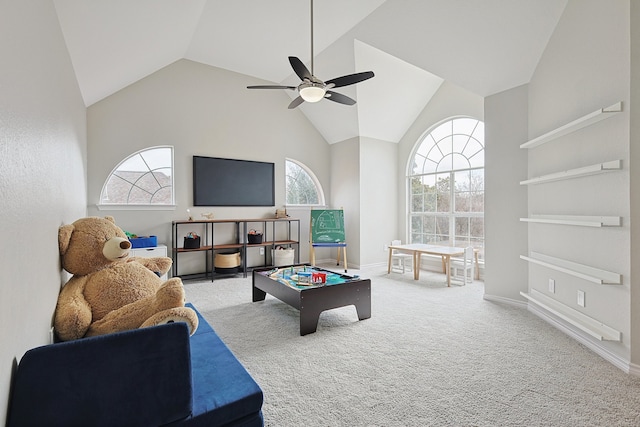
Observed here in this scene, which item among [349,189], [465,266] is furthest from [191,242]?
[465,266]

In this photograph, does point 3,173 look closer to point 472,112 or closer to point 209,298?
point 209,298

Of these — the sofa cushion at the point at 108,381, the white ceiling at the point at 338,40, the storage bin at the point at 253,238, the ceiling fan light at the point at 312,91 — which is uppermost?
the white ceiling at the point at 338,40

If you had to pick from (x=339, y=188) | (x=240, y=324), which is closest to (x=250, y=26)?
(x=339, y=188)

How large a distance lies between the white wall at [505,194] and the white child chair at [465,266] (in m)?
0.75

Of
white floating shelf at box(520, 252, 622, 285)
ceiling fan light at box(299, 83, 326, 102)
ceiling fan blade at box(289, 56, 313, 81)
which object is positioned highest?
ceiling fan blade at box(289, 56, 313, 81)

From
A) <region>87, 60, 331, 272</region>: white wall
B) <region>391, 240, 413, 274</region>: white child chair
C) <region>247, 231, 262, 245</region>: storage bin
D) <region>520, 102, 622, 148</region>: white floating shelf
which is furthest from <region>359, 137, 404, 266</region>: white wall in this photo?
<region>520, 102, 622, 148</region>: white floating shelf

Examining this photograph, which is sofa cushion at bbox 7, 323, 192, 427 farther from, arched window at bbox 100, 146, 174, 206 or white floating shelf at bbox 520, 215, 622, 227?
arched window at bbox 100, 146, 174, 206

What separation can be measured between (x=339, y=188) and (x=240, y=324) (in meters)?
3.93

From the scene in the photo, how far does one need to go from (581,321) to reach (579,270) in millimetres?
404

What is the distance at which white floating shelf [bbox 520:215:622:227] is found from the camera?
220cm

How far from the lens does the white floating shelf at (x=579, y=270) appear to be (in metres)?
2.25

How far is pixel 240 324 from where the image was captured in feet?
10.0

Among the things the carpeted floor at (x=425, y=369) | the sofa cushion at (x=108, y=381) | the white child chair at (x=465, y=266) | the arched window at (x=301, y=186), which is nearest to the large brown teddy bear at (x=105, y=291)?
the sofa cushion at (x=108, y=381)

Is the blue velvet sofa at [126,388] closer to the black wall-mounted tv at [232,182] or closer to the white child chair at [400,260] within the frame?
the black wall-mounted tv at [232,182]
